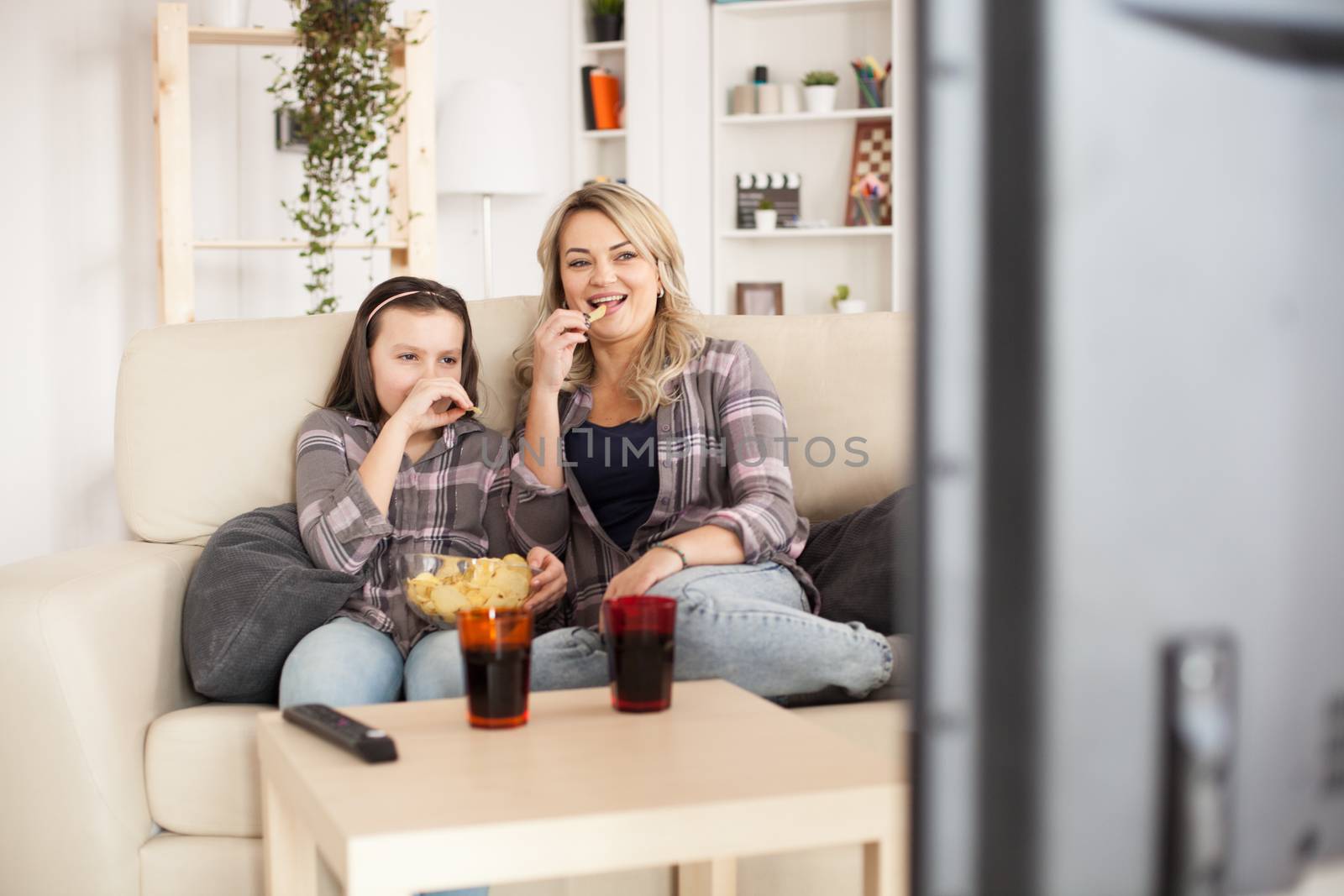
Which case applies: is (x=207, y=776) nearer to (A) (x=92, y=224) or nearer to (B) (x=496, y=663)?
(B) (x=496, y=663)

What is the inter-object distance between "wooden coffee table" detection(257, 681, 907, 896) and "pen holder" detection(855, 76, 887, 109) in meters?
3.61

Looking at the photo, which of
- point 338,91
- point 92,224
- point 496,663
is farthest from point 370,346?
point 92,224

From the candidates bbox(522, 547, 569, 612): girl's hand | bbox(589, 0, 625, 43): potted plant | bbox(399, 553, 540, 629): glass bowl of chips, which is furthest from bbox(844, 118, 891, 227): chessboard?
bbox(399, 553, 540, 629): glass bowl of chips

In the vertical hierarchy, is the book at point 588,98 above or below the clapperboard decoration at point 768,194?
above

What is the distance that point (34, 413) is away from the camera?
143 inches

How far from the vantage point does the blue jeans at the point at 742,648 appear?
Result: 1.36 m

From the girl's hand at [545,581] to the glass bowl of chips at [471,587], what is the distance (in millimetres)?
73

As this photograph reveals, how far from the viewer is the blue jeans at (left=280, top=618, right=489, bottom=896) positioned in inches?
57.2

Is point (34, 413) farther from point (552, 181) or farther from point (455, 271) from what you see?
point (552, 181)

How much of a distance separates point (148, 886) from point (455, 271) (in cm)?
337

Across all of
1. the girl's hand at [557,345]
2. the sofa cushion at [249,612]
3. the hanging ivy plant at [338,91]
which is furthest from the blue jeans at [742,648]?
the hanging ivy plant at [338,91]

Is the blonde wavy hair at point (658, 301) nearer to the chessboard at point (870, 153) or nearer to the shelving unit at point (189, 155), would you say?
the shelving unit at point (189, 155)

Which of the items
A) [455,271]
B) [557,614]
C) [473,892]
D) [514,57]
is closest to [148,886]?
[473,892]

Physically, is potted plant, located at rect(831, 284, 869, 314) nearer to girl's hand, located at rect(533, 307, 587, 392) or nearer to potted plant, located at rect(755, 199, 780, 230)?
potted plant, located at rect(755, 199, 780, 230)
